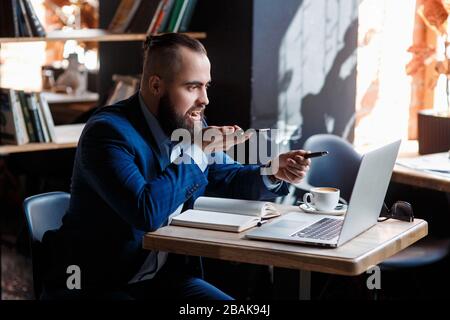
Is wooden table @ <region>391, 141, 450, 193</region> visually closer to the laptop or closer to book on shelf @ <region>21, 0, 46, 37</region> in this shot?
the laptop

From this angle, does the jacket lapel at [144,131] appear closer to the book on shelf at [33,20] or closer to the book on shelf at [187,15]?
the book on shelf at [33,20]

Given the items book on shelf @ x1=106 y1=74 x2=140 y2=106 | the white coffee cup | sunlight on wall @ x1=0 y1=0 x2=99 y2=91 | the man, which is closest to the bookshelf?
book on shelf @ x1=106 y1=74 x2=140 y2=106

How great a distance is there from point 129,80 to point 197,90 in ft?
4.64

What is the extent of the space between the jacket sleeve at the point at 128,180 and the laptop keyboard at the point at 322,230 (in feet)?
1.14

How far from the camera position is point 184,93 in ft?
8.51

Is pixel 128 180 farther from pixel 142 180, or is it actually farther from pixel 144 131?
pixel 144 131

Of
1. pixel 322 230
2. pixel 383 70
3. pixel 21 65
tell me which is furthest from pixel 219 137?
pixel 21 65

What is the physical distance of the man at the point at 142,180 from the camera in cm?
238

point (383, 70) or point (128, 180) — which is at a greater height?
point (383, 70)

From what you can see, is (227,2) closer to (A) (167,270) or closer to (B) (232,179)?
(B) (232,179)

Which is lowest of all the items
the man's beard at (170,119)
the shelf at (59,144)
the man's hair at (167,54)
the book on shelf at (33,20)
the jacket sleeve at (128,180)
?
the shelf at (59,144)

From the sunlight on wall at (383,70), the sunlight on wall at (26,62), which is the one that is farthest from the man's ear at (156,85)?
the sunlight on wall at (26,62)

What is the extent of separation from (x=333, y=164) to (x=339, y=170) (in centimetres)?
4

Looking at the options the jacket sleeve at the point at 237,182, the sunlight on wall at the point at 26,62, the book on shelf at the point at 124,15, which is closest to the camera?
the jacket sleeve at the point at 237,182
